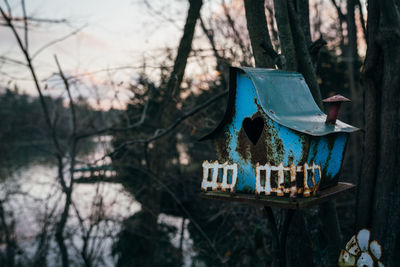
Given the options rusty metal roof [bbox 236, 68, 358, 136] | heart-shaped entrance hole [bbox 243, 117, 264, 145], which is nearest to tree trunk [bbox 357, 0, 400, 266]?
rusty metal roof [bbox 236, 68, 358, 136]

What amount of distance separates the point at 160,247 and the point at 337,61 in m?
7.86

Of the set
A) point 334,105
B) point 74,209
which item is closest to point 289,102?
point 334,105

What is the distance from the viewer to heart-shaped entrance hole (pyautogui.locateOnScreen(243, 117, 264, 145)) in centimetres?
197

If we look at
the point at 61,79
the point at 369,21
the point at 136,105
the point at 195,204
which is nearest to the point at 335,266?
the point at 369,21

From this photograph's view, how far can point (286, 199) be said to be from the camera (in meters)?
1.57

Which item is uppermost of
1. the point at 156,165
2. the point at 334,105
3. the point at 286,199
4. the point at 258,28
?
the point at 258,28

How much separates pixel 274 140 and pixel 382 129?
1.08 m

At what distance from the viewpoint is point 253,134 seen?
2.03 meters

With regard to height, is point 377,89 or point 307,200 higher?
point 377,89

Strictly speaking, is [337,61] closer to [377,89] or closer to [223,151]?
[377,89]

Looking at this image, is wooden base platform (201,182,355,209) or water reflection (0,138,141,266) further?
water reflection (0,138,141,266)

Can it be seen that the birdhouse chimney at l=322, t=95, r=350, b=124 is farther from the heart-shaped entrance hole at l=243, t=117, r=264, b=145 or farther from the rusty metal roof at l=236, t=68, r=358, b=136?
the heart-shaped entrance hole at l=243, t=117, r=264, b=145

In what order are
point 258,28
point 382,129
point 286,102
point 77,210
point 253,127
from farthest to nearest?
point 77,210 < point 258,28 < point 382,129 < point 253,127 < point 286,102

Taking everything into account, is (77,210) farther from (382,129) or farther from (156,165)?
(382,129)
